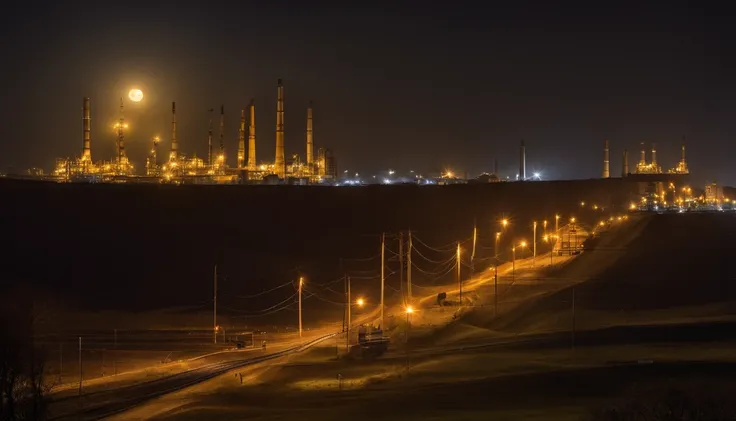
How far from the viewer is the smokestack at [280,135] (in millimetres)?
89312

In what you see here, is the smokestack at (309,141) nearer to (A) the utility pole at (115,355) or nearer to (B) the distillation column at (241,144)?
(B) the distillation column at (241,144)

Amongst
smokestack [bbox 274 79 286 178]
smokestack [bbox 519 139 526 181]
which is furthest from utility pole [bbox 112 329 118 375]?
smokestack [bbox 519 139 526 181]

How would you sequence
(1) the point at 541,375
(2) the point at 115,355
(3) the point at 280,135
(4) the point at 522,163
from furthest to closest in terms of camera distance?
1. (4) the point at 522,163
2. (3) the point at 280,135
3. (2) the point at 115,355
4. (1) the point at 541,375

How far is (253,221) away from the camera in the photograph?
73.0 metres

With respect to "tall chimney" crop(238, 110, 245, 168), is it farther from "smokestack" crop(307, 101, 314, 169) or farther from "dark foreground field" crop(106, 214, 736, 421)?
"dark foreground field" crop(106, 214, 736, 421)

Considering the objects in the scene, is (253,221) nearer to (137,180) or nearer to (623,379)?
(137,180)

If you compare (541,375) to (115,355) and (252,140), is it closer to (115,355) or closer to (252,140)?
(115,355)

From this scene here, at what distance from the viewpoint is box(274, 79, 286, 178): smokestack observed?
8931 cm

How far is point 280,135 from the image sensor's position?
8969 cm

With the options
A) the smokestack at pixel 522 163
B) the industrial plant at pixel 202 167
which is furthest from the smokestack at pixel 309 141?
the smokestack at pixel 522 163

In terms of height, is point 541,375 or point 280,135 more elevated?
point 280,135

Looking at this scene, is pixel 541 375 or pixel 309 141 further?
pixel 309 141

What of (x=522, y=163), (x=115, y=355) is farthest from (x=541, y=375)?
(x=522, y=163)

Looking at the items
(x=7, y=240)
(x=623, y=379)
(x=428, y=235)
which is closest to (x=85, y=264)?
(x=7, y=240)
